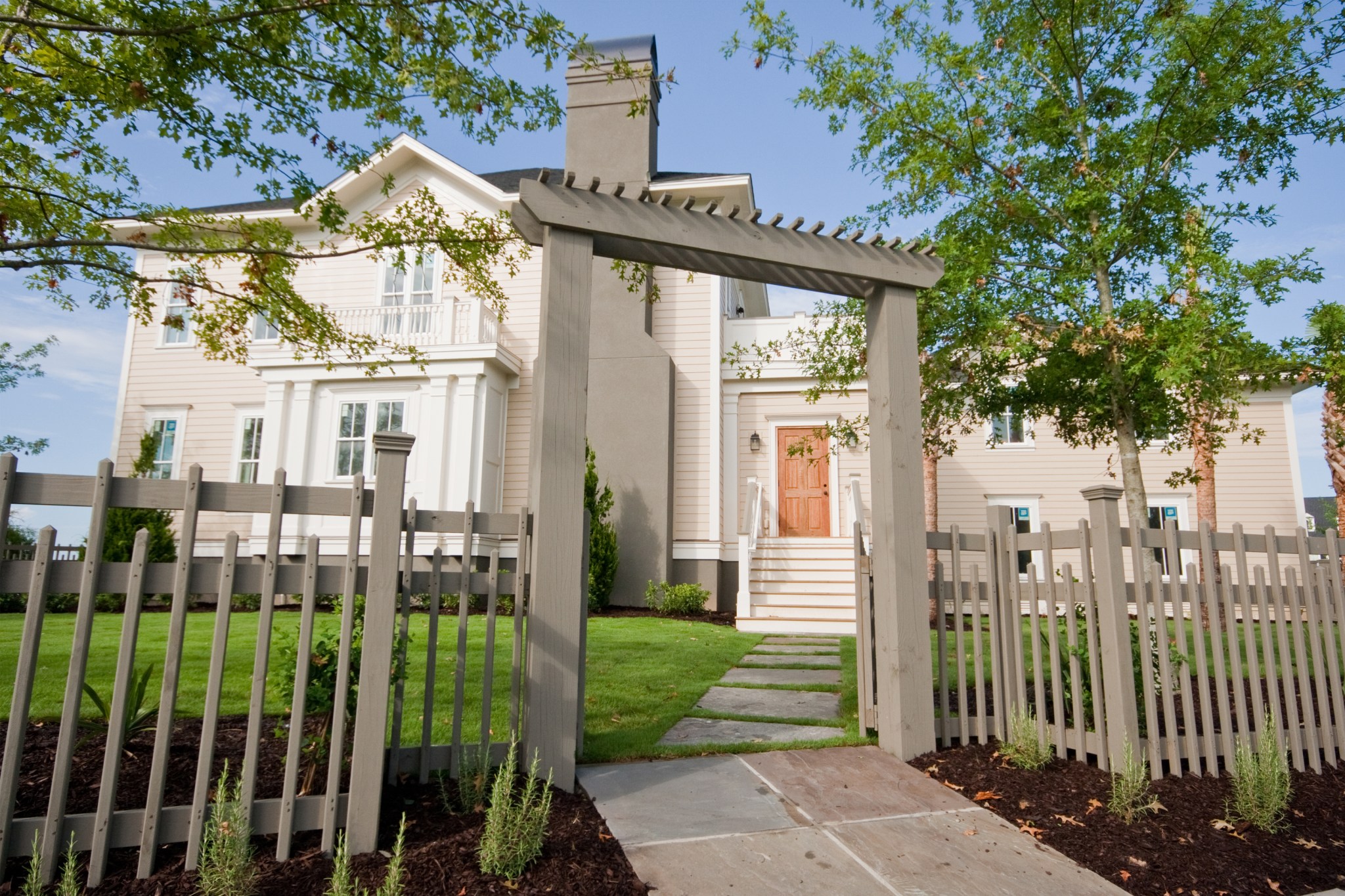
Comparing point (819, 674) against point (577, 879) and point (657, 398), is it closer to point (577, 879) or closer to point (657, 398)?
point (577, 879)

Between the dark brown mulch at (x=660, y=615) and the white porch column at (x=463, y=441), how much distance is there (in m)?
3.08

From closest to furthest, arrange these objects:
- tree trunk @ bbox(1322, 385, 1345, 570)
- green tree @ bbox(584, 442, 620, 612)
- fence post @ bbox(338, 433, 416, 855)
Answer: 1. fence post @ bbox(338, 433, 416, 855)
2. green tree @ bbox(584, 442, 620, 612)
3. tree trunk @ bbox(1322, 385, 1345, 570)

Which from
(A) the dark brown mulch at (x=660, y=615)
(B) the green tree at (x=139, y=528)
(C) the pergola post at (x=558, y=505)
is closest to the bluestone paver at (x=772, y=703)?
(C) the pergola post at (x=558, y=505)

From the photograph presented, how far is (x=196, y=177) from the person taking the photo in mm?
6898

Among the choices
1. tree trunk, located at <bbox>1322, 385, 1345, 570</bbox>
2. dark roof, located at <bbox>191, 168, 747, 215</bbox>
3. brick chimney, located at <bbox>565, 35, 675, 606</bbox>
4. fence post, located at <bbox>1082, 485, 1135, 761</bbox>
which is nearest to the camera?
fence post, located at <bbox>1082, 485, 1135, 761</bbox>

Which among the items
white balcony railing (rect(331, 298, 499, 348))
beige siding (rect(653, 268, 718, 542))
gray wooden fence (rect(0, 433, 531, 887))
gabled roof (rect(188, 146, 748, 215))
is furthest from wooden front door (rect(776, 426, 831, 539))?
gray wooden fence (rect(0, 433, 531, 887))

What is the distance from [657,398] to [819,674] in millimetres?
7530

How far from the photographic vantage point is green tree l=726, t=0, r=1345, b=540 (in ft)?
20.6

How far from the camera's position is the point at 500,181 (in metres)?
17.0

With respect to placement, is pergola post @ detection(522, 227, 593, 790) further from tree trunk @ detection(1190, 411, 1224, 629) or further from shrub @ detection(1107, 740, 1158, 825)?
tree trunk @ detection(1190, 411, 1224, 629)

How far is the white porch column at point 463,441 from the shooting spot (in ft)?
42.9

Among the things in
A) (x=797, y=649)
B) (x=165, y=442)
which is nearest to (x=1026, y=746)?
(x=797, y=649)

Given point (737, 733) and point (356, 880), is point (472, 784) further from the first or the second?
point (737, 733)

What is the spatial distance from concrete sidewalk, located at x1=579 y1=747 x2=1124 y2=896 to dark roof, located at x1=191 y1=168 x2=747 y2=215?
41.7 feet
